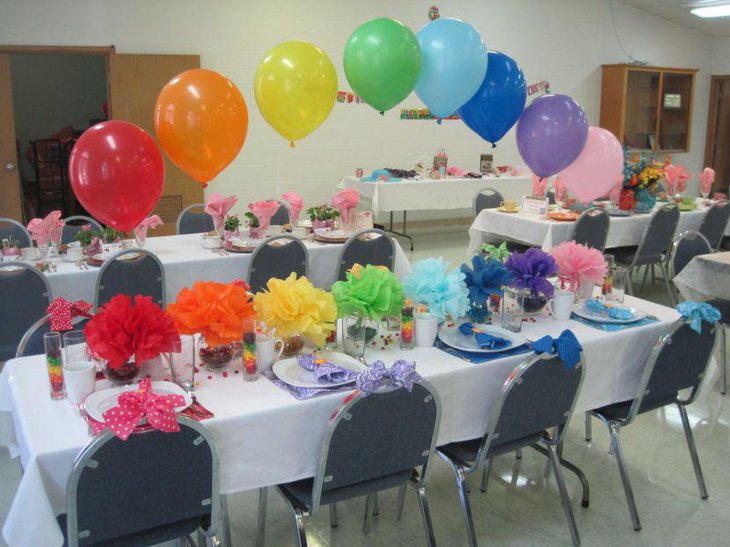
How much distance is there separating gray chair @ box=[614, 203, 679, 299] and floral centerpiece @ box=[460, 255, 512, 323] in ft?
9.65

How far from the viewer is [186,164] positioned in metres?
3.27

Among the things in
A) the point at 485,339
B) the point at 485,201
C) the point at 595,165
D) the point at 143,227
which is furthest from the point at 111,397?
the point at 485,201

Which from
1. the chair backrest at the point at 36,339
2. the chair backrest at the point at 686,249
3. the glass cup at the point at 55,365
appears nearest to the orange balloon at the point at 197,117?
the chair backrest at the point at 36,339

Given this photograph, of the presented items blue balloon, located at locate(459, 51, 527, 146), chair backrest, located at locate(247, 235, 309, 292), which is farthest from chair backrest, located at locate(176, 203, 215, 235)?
blue balloon, located at locate(459, 51, 527, 146)

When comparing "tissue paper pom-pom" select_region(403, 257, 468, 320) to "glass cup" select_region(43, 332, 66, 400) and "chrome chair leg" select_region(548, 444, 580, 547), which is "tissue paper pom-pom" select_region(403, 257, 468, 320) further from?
"glass cup" select_region(43, 332, 66, 400)

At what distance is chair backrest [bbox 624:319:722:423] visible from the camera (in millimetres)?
2562

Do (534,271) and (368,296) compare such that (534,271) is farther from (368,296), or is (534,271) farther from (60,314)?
(60,314)

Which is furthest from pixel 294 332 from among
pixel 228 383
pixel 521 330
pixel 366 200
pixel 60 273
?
pixel 366 200

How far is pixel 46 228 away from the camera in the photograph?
13.2 feet

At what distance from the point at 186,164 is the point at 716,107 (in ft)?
36.2

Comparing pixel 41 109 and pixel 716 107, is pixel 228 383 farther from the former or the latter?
pixel 716 107

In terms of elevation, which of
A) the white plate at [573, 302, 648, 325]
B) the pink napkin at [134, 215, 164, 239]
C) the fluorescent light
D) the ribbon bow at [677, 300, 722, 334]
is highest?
the fluorescent light

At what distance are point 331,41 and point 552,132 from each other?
17.0ft

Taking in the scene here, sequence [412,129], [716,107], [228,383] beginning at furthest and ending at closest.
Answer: [716,107] < [412,129] < [228,383]
